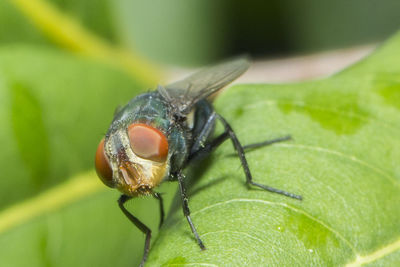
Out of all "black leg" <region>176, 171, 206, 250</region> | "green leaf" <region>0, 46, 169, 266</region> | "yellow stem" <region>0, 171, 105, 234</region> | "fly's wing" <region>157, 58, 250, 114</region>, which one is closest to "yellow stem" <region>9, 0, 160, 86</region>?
"green leaf" <region>0, 46, 169, 266</region>

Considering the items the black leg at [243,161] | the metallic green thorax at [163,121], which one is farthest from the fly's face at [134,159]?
the black leg at [243,161]

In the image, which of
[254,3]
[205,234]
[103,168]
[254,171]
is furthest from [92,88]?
[254,3]

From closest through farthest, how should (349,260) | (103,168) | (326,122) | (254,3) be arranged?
(349,260) → (103,168) → (326,122) → (254,3)

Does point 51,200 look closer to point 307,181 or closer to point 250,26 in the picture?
point 307,181

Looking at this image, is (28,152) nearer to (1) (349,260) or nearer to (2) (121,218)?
(2) (121,218)

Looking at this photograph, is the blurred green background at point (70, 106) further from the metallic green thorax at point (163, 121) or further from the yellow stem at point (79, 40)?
the metallic green thorax at point (163, 121)

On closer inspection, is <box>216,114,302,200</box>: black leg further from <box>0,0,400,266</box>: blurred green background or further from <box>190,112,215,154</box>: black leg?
<box>0,0,400,266</box>: blurred green background
